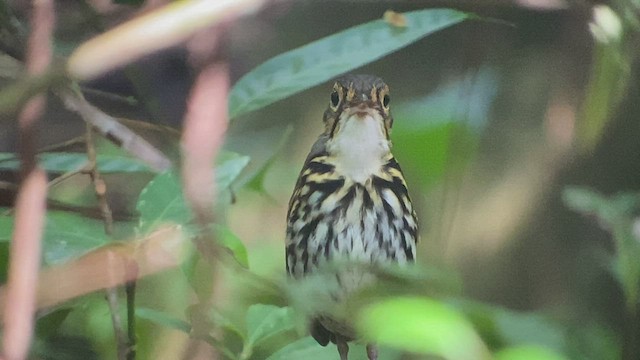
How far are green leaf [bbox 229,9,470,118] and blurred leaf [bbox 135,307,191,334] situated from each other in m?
0.12

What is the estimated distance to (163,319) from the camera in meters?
0.40

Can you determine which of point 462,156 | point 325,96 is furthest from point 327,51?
point 462,156

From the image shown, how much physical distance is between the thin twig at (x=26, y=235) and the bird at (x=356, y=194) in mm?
159

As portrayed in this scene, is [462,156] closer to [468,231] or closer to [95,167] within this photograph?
[468,231]

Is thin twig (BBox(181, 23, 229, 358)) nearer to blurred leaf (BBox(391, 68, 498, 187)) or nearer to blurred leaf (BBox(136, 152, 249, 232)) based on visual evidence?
blurred leaf (BBox(136, 152, 249, 232))

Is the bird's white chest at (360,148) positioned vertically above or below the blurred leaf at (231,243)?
above

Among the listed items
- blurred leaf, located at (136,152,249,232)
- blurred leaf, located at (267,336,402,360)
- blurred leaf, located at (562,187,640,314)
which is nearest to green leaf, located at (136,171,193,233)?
blurred leaf, located at (136,152,249,232)

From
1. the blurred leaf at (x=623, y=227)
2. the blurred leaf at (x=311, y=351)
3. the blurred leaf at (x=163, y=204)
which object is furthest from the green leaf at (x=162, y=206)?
the blurred leaf at (x=623, y=227)

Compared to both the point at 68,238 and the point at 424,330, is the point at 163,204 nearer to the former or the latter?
the point at 68,238

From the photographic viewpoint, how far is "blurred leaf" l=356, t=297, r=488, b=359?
0.21 m

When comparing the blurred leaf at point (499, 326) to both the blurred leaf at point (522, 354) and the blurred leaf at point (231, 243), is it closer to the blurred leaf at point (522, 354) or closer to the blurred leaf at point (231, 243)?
the blurred leaf at point (522, 354)

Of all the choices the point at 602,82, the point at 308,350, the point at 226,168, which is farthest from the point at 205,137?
the point at 602,82

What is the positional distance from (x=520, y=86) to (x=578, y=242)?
13cm

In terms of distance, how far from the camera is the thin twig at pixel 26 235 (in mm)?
305
